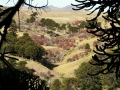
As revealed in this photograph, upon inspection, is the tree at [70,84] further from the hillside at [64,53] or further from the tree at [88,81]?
the hillside at [64,53]

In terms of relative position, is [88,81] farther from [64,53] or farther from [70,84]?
[64,53]

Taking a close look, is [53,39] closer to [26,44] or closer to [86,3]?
[26,44]

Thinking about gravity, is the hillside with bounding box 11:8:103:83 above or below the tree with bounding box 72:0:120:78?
below

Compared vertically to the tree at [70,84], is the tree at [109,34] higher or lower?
higher

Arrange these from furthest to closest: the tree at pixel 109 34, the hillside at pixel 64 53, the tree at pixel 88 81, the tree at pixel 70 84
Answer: the hillside at pixel 64 53 < the tree at pixel 70 84 < the tree at pixel 88 81 < the tree at pixel 109 34

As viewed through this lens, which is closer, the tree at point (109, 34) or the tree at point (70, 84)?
the tree at point (109, 34)

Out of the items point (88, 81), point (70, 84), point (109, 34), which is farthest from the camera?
point (70, 84)

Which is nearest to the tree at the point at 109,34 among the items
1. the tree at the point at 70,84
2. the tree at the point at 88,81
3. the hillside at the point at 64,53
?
the tree at the point at 88,81

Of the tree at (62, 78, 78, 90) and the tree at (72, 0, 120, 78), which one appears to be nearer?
the tree at (72, 0, 120, 78)

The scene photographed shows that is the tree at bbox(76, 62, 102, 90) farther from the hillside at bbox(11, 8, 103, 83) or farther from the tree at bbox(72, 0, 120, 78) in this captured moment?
the tree at bbox(72, 0, 120, 78)

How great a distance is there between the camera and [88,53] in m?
73.9

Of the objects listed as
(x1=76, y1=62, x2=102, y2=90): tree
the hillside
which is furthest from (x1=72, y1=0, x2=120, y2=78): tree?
the hillside

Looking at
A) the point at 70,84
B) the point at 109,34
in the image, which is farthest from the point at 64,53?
the point at 109,34

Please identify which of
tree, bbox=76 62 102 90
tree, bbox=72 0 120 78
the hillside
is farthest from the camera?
the hillside
